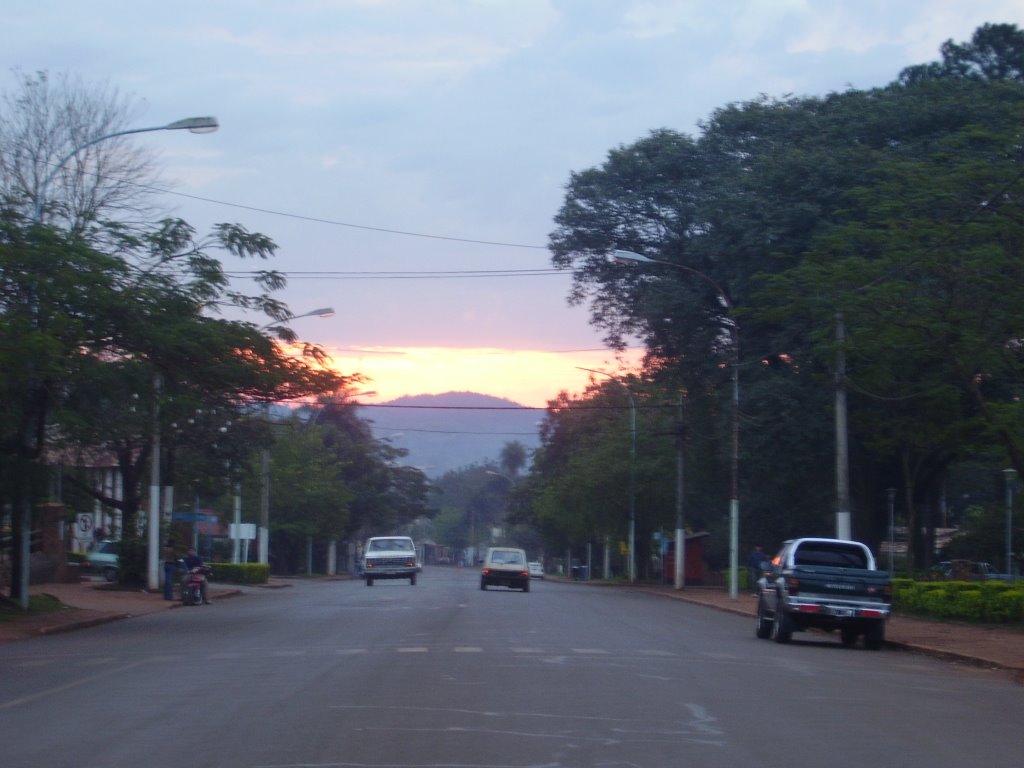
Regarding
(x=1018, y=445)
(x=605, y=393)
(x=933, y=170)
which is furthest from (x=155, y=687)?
(x=605, y=393)

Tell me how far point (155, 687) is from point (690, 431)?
1360 inches

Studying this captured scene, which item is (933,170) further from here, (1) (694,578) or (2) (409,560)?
(1) (694,578)

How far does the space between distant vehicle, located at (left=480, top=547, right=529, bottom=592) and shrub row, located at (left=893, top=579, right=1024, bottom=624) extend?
674 inches

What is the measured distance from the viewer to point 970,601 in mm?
25844

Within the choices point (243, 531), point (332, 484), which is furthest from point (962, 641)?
point (332, 484)

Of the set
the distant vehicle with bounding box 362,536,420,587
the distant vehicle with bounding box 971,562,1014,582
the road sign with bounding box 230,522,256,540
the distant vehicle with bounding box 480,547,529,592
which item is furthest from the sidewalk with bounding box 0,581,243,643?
the distant vehicle with bounding box 971,562,1014,582

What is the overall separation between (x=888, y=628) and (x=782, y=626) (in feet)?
15.7

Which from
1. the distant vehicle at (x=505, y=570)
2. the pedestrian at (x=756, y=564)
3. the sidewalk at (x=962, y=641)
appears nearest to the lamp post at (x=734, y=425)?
the pedestrian at (x=756, y=564)

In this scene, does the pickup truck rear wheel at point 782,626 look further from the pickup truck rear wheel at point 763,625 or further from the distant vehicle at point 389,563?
the distant vehicle at point 389,563

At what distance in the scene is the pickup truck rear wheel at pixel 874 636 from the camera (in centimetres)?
2052

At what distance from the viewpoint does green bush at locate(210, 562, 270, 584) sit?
52.1 m

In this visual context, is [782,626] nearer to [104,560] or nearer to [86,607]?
[86,607]

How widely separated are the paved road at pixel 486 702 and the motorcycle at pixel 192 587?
1179 cm

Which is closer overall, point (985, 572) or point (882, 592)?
point (882, 592)
